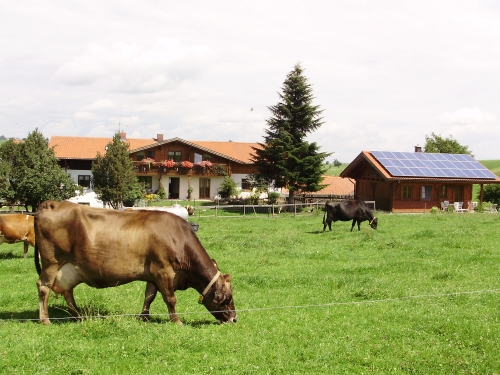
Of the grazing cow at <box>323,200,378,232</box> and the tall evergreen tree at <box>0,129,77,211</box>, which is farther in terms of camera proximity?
the tall evergreen tree at <box>0,129,77,211</box>

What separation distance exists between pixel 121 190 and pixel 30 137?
31.7 feet

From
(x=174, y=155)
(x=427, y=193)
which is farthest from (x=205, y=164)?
(x=427, y=193)

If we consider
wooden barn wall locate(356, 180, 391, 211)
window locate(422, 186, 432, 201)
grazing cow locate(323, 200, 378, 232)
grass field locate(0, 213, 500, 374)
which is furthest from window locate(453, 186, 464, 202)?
grass field locate(0, 213, 500, 374)

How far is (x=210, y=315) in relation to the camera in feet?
31.9

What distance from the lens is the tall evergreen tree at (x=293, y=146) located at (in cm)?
3991

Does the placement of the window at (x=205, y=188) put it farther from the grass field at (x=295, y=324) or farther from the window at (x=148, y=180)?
the grass field at (x=295, y=324)

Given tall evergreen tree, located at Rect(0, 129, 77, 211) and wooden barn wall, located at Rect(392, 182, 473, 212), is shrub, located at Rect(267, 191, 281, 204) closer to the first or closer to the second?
wooden barn wall, located at Rect(392, 182, 473, 212)

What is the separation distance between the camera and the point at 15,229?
1592cm

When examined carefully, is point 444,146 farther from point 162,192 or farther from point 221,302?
point 221,302

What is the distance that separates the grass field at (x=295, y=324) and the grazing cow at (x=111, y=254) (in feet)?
1.95

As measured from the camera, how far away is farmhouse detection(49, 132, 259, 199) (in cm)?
5038

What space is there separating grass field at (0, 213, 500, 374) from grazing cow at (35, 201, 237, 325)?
1.95 feet

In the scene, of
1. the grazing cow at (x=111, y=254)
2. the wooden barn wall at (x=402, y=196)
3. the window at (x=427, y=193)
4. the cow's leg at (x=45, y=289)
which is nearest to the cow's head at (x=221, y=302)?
the grazing cow at (x=111, y=254)

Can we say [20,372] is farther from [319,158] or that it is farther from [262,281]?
[319,158]
